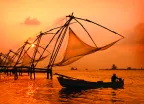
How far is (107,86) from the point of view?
4041cm

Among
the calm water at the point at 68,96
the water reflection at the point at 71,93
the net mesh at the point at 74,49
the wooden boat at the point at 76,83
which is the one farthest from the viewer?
the wooden boat at the point at 76,83

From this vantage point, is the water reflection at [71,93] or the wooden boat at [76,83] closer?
the water reflection at [71,93]

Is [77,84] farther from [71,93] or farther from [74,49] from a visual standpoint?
[74,49]

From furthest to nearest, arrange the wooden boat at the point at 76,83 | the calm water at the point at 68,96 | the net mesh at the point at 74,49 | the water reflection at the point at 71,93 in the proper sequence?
the wooden boat at the point at 76,83 < the net mesh at the point at 74,49 < the water reflection at the point at 71,93 < the calm water at the point at 68,96

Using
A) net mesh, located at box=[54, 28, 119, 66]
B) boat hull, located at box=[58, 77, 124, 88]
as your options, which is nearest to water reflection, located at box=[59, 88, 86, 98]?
boat hull, located at box=[58, 77, 124, 88]

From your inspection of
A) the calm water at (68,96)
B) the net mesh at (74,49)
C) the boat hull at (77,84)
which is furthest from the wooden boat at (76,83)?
the net mesh at (74,49)

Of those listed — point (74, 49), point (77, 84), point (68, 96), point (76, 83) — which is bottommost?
point (68, 96)

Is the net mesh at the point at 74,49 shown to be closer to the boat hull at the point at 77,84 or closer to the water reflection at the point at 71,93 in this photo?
the boat hull at the point at 77,84

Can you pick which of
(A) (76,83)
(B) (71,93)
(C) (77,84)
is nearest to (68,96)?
(B) (71,93)

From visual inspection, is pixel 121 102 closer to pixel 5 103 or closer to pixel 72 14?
pixel 5 103

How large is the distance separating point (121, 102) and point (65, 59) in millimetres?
9473

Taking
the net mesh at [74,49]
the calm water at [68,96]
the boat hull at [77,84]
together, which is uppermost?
the net mesh at [74,49]

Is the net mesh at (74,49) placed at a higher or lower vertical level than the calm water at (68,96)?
higher

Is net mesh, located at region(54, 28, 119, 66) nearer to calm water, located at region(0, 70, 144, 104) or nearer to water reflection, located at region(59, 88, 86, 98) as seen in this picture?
water reflection, located at region(59, 88, 86, 98)
